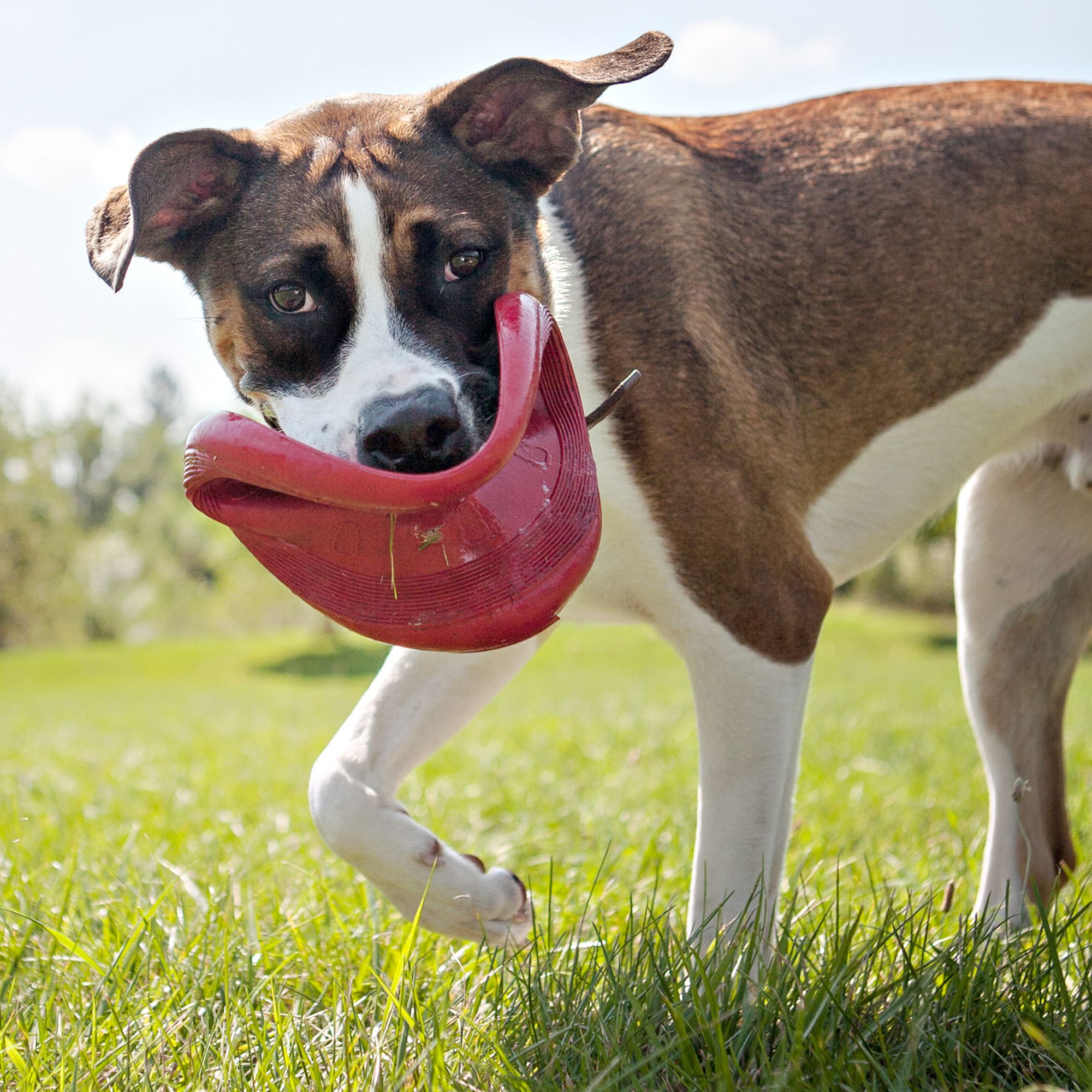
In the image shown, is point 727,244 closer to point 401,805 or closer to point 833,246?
point 833,246

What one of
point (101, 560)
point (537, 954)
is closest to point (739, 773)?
point (537, 954)

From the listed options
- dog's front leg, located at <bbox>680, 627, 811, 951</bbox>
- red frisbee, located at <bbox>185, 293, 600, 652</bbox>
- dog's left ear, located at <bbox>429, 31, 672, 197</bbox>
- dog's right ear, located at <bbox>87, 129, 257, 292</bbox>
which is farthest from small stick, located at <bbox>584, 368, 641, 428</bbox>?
dog's right ear, located at <bbox>87, 129, 257, 292</bbox>

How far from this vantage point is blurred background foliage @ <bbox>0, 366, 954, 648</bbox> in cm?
2973

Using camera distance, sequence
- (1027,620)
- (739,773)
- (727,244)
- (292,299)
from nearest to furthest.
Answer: (292,299), (739,773), (727,244), (1027,620)

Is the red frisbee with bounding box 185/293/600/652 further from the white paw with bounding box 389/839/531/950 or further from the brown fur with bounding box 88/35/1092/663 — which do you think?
the white paw with bounding box 389/839/531/950

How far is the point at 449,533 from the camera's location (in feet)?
6.08

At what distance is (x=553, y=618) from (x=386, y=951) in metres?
0.84

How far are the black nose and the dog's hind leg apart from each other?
1725 mm

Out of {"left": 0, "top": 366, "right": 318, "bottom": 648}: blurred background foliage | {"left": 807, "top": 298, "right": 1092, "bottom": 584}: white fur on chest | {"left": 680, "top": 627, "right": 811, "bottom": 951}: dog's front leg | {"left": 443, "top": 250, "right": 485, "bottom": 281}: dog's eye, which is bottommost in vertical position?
{"left": 0, "top": 366, "right": 318, "bottom": 648}: blurred background foliage

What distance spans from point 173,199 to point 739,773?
159 centimetres

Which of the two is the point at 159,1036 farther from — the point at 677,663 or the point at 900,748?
the point at 677,663

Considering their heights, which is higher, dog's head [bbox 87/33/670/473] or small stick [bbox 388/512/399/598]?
dog's head [bbox 87/33/670/473]

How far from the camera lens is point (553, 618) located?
2.03 m

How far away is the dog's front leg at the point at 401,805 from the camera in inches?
91.4
